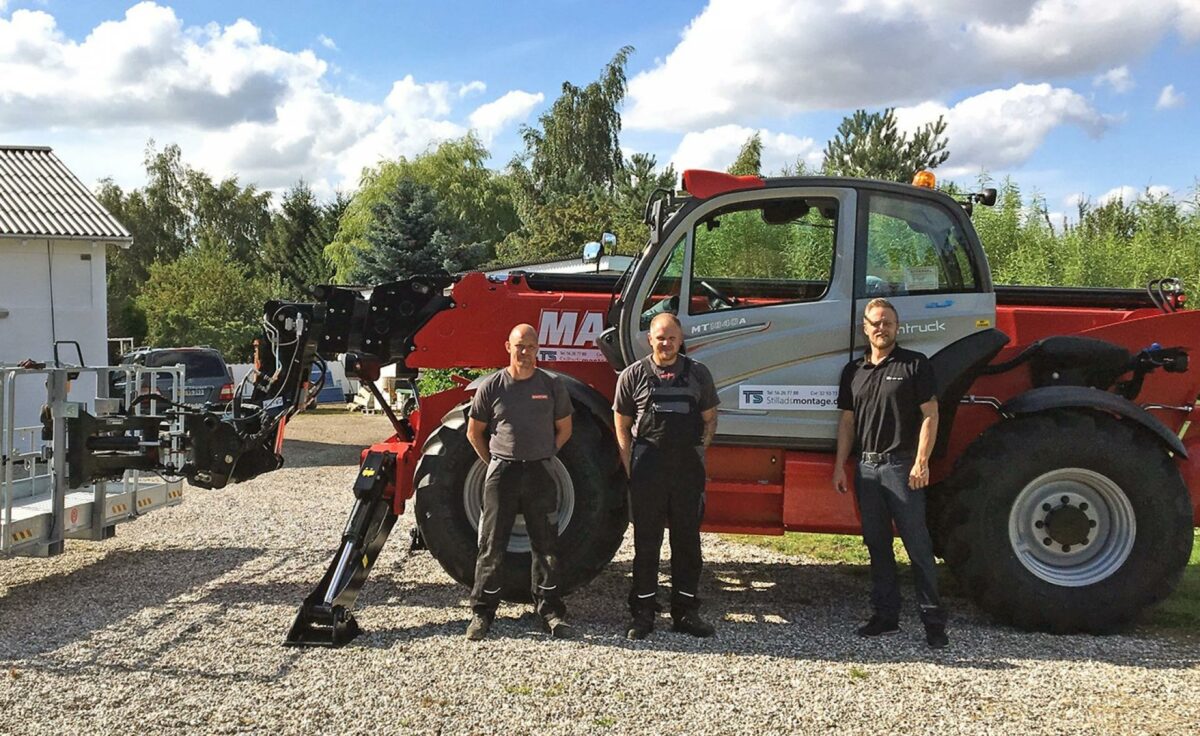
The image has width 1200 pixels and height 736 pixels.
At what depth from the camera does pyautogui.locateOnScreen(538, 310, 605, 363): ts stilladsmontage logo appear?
22.8ft

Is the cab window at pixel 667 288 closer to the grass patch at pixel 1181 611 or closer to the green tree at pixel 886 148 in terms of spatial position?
the grass patch at pixel 1181 611

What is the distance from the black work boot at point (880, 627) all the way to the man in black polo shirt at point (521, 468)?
1745 mm

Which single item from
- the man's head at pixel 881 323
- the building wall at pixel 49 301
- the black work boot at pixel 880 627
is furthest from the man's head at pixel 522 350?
the building wall at pixel 49 301

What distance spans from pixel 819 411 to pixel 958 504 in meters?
0.98

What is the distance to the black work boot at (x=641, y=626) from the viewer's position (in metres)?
6.05

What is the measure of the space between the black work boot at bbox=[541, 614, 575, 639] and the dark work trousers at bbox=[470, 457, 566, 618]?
0.10 feet

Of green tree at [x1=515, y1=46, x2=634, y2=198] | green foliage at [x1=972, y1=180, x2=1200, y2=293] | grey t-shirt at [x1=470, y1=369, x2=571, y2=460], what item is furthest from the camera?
green tree at [x1=515, y1=46, x2=634, y2=198]

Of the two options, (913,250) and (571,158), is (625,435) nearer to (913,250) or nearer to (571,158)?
(913,250)

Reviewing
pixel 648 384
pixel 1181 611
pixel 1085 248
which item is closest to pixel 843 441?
pixel 648 384

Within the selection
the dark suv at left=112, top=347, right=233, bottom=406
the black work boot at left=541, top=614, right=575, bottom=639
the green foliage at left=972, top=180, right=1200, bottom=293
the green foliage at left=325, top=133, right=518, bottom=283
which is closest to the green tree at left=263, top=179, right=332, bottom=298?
the green foliage at left=325, top=133, right=518, bottom=283

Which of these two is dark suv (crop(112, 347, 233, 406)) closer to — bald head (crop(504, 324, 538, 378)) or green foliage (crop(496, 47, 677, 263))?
bald head (crop(504, 324, 538, 378))

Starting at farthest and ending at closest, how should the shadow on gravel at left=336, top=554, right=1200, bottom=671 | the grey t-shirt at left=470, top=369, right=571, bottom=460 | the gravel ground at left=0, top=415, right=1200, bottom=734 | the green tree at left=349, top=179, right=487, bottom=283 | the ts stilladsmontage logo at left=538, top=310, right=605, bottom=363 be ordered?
the green tree at left=349, top=179, right=487, bottom=283 < the ts stilladsmontage logo at left=538, top=310, right=605, bottom=363 < the grey t-shirt at left=470, top=369, right=571, bottom=460 < the shadow on gravel at left=336, top=554, right=1200, bottom=671 < the gravel ground at left=0, top=415, right=1200, bottom=734

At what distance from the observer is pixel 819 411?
6465 mm

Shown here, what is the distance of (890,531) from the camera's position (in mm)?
6227
